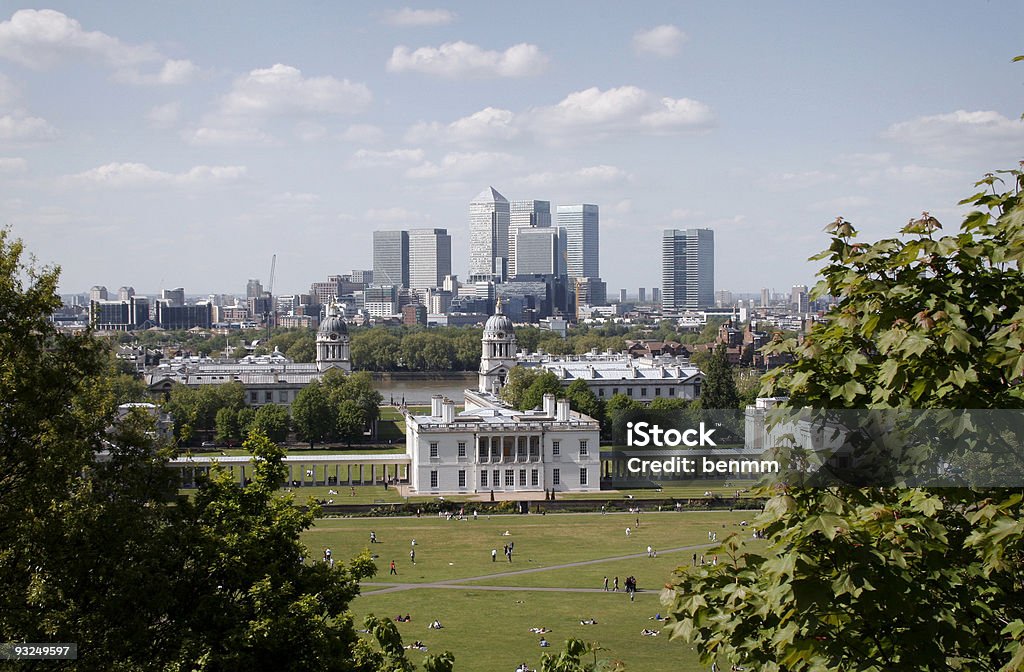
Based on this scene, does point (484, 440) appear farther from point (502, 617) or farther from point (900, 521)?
point (900, 521)

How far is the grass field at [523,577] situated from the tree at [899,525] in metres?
17.5

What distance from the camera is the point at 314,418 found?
251 ft

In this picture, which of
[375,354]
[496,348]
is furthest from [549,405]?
[375,354]

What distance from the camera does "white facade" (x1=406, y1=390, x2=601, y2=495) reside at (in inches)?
2410

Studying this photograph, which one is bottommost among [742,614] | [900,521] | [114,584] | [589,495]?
[589,495]

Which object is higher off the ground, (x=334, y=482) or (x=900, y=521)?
(x=900, y=521)

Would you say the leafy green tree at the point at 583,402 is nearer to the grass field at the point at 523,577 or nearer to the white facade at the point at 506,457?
the white facade at the point at 506,457

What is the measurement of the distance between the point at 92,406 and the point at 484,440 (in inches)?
1895

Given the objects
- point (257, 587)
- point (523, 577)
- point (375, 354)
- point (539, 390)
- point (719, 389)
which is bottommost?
point (523, 577)

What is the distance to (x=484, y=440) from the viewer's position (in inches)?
2427

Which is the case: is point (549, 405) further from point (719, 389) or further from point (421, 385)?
point (421, 385)

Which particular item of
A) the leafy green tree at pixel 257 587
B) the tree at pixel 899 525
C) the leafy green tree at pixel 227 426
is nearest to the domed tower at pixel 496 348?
the leafy green tree at pixel 227 426

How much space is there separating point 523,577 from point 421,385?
9599cm

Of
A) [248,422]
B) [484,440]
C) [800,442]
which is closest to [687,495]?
[484,440]
